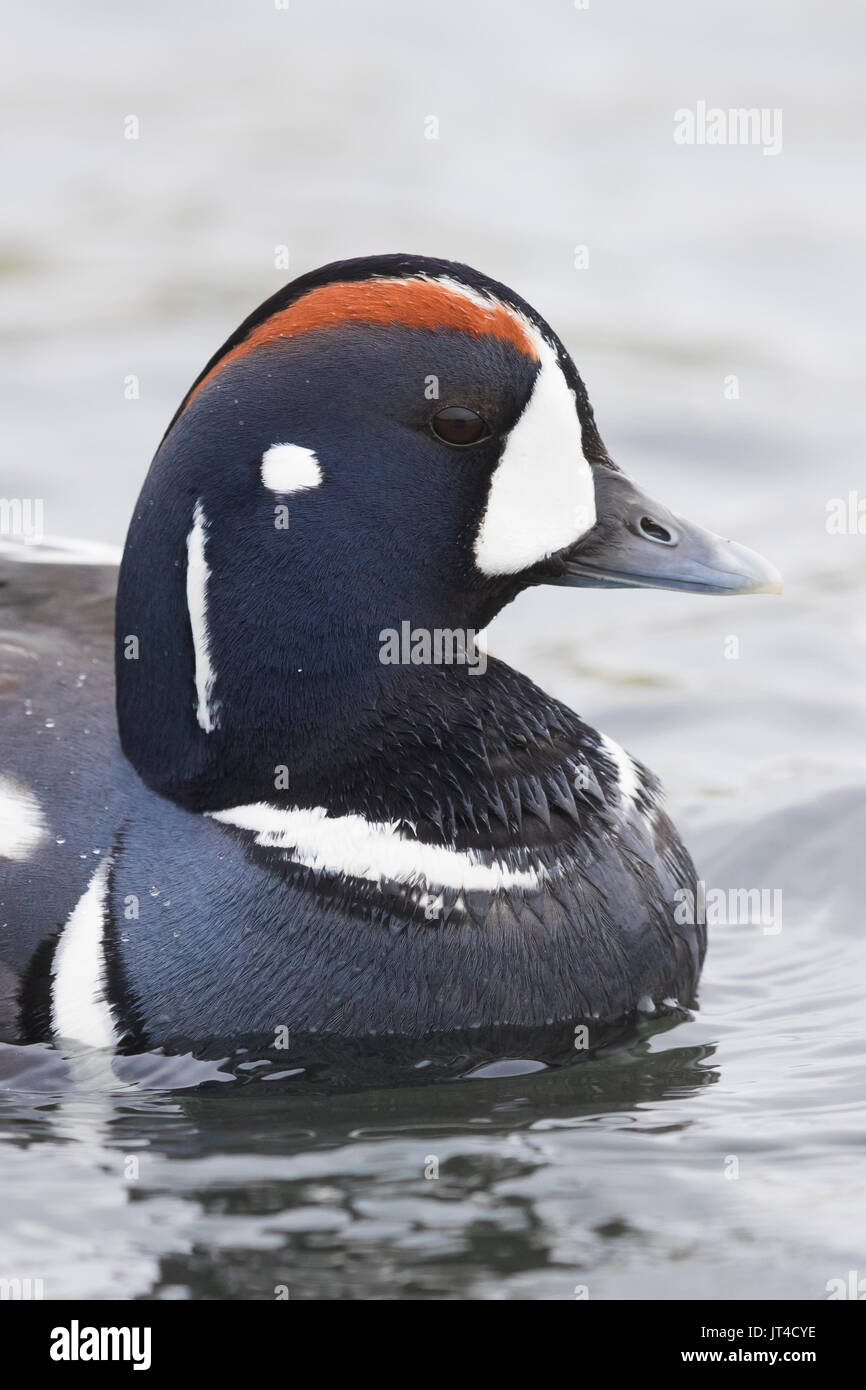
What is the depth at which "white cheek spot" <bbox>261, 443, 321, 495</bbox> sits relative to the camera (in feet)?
19.2

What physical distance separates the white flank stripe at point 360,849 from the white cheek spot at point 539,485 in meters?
0.77

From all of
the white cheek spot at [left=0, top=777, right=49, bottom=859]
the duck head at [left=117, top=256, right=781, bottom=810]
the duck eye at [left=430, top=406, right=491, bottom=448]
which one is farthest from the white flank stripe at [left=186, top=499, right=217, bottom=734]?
the duck eye at [left=430, top=406, right=491, bottom=448]

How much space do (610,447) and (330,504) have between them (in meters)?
4.72

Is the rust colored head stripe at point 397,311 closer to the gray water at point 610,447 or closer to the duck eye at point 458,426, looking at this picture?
the duck eye at point 458,426

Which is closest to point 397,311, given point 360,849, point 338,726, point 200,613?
point 200,613

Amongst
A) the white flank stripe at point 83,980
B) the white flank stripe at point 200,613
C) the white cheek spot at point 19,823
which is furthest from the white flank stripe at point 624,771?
the white cheek spot at point 19,823

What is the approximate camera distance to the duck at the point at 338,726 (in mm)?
5863

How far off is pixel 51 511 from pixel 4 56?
5.12 meters

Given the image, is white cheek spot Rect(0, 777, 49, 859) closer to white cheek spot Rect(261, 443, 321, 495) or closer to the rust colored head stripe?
white cheek spot Rect(261, 443, 321, 495)

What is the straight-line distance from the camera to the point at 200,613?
5.96 metres

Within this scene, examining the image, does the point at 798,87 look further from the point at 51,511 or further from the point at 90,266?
the point at 51,511

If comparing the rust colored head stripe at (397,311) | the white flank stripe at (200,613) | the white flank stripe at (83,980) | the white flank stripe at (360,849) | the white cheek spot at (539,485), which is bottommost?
the white flank stripe at (83,980)

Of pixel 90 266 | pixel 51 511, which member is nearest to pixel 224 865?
pixel 51 511

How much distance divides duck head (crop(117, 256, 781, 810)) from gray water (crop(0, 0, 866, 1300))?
1001 millimetres
